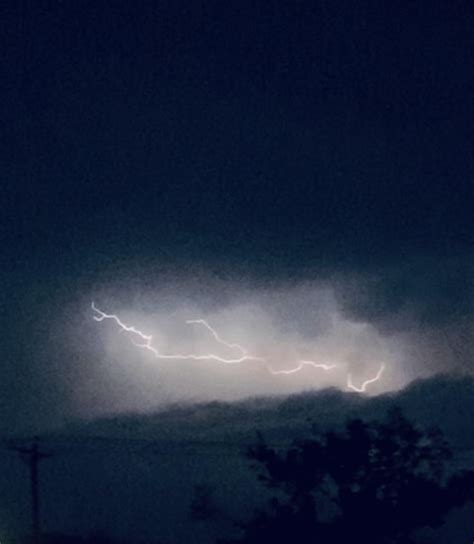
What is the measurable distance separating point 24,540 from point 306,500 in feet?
28.0

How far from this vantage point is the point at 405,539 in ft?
96.0

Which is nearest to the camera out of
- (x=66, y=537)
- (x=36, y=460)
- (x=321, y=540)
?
(x=36, y=460)

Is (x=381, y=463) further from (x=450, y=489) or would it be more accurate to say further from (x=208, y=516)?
(x=208, y=516)

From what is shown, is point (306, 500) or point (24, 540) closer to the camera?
point (306, 500)

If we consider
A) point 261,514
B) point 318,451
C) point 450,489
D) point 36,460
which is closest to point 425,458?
point 450,489

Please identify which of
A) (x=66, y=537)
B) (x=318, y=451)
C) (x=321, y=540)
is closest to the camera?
(x=321, y=540)

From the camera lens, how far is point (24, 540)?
31234mm

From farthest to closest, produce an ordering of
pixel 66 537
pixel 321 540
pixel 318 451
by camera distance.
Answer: pixel 66 537
pixel 318 451
pixel 321 540

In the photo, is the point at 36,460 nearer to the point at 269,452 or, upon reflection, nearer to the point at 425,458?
the point at 269,452

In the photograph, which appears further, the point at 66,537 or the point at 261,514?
the point at 66,537

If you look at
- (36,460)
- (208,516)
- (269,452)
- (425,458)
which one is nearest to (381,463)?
(425,458)

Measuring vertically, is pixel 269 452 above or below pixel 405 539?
above

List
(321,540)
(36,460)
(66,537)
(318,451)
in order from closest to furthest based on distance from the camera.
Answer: (36,460), (321,540), (318,451), (66,537)

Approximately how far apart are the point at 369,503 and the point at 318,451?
1954mm
